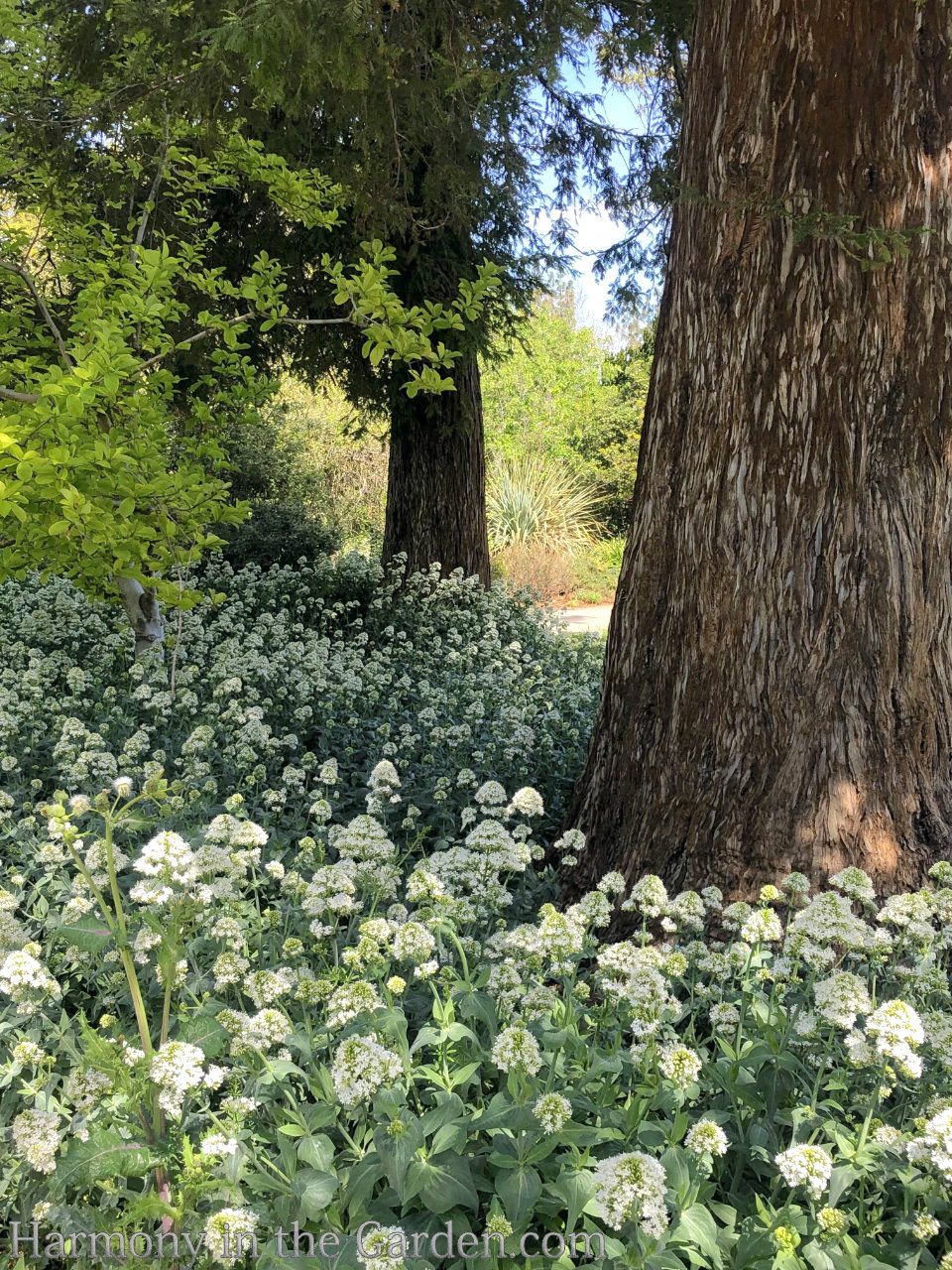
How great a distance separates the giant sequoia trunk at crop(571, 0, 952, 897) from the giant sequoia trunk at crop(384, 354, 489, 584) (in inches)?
208

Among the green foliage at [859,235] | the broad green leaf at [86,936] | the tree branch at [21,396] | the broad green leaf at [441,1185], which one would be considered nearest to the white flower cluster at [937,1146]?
the broad green leaf at [441,1185]

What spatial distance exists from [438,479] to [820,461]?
5794mm

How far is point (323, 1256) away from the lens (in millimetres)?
1743

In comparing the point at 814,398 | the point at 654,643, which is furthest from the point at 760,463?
→ the point at 654,643

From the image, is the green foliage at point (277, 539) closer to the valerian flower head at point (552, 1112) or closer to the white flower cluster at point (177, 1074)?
the white flower cluster at point (177, 1074)

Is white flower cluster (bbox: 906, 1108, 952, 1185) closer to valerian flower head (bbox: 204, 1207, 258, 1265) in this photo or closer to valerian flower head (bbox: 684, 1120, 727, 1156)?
valerian flower head (bbox: 684, 1120, 727, 1156)

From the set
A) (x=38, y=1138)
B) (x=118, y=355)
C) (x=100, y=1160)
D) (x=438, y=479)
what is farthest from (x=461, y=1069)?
(x=438, y=479)

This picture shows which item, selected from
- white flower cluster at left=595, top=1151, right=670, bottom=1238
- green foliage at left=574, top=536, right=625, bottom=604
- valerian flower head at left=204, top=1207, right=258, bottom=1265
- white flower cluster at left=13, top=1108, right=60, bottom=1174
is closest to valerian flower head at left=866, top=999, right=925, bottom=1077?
white flower cluster at left=595, top=1151, right=670, bottom=1238

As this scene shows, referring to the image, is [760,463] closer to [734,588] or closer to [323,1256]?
[734,588]

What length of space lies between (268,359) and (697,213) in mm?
6642

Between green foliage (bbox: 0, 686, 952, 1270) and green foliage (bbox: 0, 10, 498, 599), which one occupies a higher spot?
green foliage (bbox: 0, 10, 498, 599)

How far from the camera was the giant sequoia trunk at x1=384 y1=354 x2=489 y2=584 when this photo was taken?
28.3 ft

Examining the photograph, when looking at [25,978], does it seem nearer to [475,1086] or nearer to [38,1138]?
[38,1138]

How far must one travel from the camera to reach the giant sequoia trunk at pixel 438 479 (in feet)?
28.3
